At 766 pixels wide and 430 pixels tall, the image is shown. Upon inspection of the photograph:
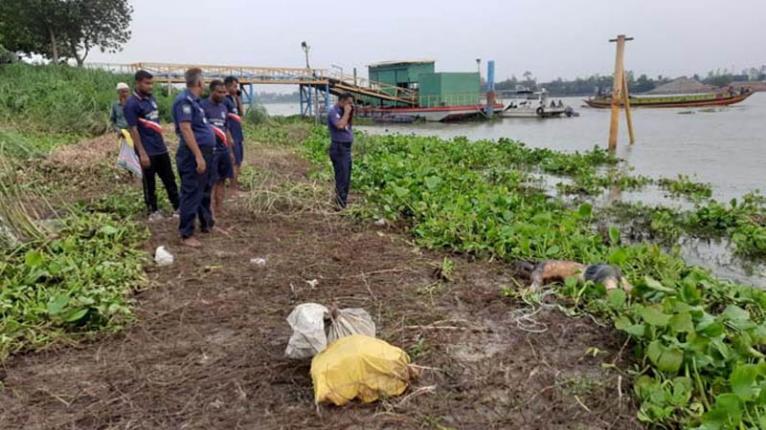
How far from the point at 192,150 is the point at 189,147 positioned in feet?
0.11

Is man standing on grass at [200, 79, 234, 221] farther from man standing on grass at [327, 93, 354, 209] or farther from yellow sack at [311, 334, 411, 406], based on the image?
yellow sack at [311, 334, 411, 406]

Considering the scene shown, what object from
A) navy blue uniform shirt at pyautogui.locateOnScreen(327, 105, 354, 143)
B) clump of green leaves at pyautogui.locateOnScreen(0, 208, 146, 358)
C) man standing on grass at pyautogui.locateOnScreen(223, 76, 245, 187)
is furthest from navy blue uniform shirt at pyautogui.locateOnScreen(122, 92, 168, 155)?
navy blue uniform shirt at pyautogui.locateOnScreen(327, 105, 354, 143)

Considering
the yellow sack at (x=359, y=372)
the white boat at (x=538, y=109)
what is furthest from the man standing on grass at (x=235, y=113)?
the white boat at (x=538, y=109)

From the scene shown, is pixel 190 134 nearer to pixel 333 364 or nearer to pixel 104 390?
pixel 104 390

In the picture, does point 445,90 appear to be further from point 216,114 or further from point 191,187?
point 191,187

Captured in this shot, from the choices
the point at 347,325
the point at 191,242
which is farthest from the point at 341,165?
the point at 347,325

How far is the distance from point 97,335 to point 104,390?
62 centimetres

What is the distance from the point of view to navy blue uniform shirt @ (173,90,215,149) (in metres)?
4.45

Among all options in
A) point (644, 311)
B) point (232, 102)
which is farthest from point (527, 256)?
point (232, 102)

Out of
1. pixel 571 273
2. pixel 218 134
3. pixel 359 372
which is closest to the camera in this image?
pixel 359 372

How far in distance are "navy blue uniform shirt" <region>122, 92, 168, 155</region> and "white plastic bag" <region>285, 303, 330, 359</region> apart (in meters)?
3.37

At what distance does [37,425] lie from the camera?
237cm

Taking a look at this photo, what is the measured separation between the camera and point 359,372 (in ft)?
8.11

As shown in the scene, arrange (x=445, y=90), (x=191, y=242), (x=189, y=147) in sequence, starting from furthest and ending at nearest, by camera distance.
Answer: (x=445, y=90) → (x=191, y=242) → (x=189, y=147)
